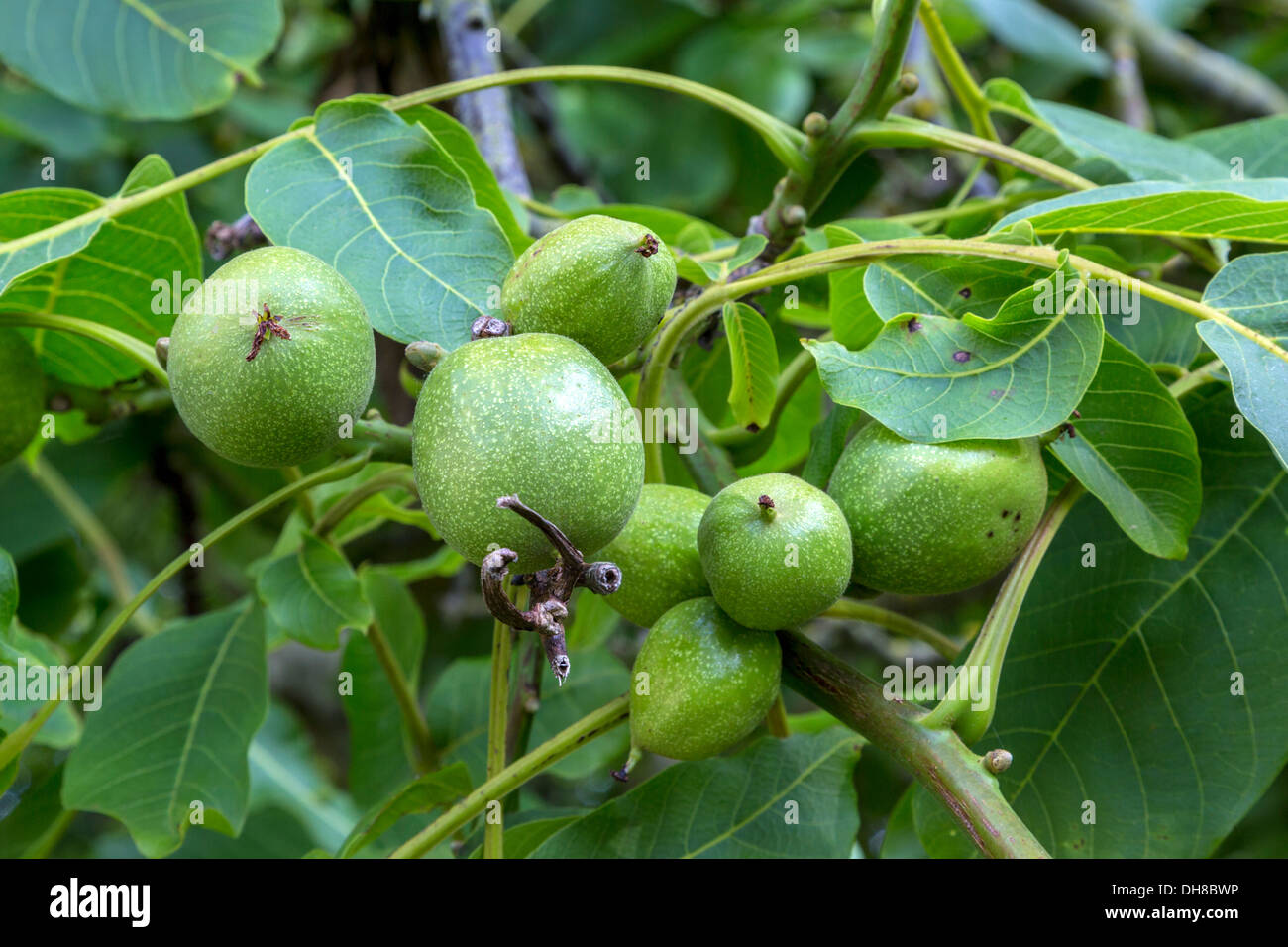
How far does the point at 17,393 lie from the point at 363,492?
0.37 m

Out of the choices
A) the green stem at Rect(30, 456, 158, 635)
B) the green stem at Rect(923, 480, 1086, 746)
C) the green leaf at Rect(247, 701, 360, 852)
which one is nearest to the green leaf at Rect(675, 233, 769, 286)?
the green stem at Rect(923, 480, 1086, 746)

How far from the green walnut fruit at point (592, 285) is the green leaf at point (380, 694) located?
882 millimetres

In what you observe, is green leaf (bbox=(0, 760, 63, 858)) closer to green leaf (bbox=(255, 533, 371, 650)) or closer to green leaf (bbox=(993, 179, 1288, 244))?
green leaf (bbox=(255, 533, 371, 650))

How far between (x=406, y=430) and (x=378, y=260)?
16 centimetres

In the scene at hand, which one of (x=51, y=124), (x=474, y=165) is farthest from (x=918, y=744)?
(x=51, y=124)

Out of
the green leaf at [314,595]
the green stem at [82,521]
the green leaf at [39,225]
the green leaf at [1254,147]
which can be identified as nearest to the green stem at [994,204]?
the green leaf at [1254,147]

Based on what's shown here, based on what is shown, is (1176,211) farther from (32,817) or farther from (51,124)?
(51,124)

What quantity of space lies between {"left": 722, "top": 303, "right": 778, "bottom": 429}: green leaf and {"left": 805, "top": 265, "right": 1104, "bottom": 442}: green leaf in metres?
0.11

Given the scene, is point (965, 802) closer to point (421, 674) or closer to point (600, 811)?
point (600, 811)

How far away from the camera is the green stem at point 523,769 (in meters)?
1.01

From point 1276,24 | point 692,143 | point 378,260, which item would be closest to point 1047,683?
point 378,260

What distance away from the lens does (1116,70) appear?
8.54 ft

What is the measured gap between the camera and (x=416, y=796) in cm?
124

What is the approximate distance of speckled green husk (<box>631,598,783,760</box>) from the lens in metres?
0.91
